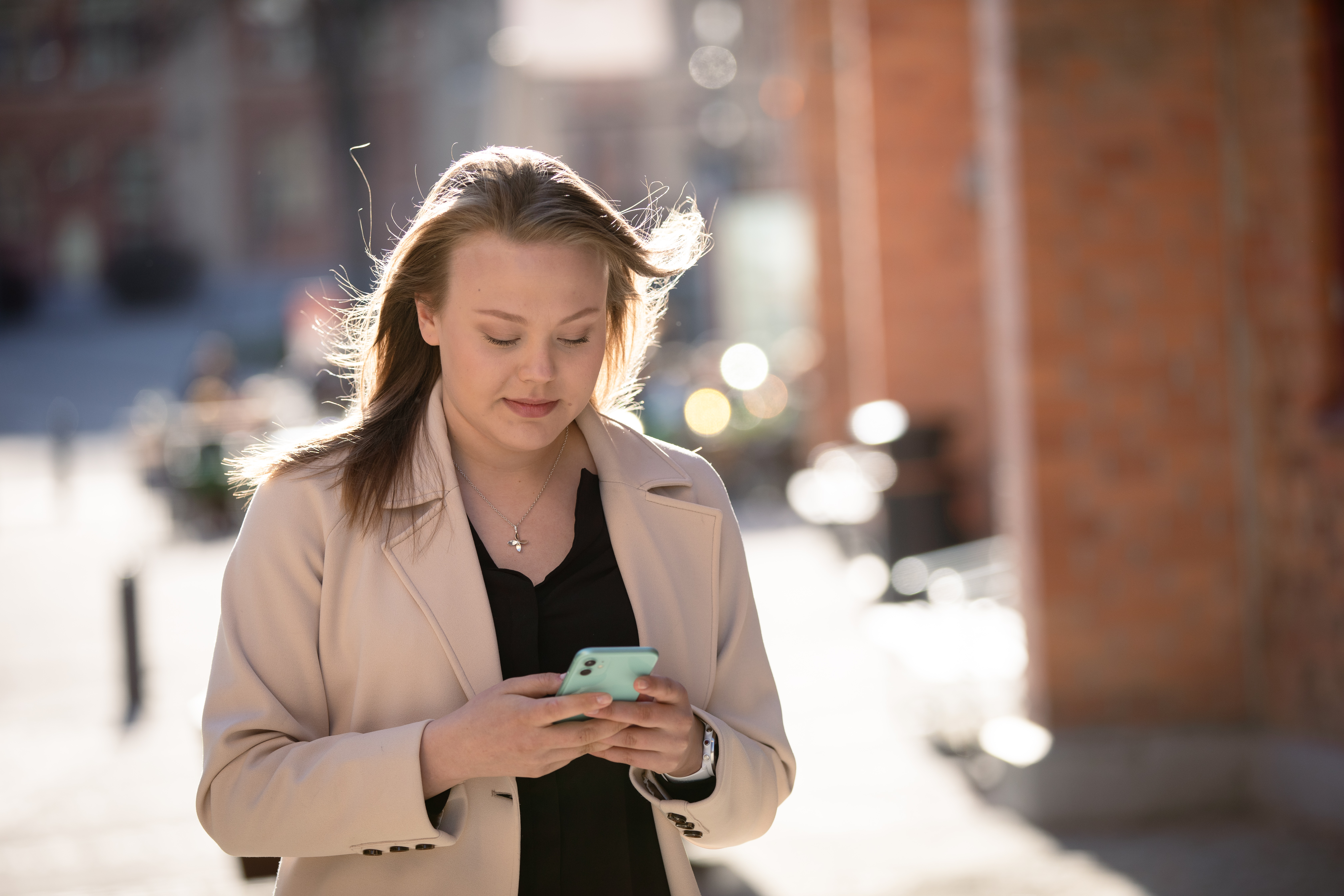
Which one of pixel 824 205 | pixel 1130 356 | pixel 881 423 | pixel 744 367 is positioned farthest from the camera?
pixel 744 367

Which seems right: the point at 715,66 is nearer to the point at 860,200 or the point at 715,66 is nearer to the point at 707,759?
the point at 860,200

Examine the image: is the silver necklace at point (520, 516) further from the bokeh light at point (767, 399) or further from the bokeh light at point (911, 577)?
the bokeh light at point (767, 399)

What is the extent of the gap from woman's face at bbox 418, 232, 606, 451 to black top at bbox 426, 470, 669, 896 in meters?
0.22

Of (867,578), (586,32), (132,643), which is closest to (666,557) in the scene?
(132,643)

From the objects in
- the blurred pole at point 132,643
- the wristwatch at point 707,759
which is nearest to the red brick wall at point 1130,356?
the wristwatch at point 707,759

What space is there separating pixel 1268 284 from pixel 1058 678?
187 centimetres

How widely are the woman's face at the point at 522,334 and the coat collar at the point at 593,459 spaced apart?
0.08m

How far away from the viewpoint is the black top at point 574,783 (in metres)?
2.15

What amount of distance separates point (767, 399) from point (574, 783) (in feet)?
51.0

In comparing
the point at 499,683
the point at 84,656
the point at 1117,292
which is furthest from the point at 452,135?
the point at 499,683

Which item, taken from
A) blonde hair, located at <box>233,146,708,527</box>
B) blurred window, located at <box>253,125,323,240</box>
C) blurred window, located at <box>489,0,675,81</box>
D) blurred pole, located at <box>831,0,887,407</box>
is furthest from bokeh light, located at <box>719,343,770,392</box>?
blurred window, located at <box>253,125,323,240</box>

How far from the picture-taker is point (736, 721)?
2.26 meters

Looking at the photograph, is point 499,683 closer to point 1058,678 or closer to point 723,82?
point 1058,678

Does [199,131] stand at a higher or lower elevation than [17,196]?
higher
